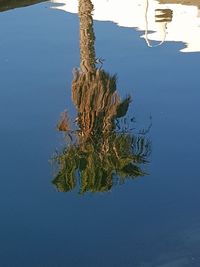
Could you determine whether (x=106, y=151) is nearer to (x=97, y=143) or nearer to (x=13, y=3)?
(x=97, y=143)

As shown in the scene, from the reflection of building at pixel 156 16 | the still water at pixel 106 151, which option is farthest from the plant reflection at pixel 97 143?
the reflection of building at pixel 156 16

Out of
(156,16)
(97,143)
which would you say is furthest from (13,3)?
(97,143)

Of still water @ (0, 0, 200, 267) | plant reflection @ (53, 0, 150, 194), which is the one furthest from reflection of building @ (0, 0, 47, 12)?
plant reflection @ (53, 0, 150, 194)

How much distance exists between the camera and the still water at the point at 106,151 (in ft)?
21.9

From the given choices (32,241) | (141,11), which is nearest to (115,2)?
(141,11)

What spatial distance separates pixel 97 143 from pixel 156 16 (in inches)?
314

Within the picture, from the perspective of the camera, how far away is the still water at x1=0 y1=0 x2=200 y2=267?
6684 millimetres

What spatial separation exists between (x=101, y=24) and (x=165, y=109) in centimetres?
559

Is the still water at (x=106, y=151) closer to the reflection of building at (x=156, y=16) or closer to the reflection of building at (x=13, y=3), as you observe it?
the reflection of building at (x=156, y=16)

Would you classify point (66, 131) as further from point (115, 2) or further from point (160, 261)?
point (115, 2)

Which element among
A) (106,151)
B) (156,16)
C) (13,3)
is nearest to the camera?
(106,151)

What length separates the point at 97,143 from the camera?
28.7ft

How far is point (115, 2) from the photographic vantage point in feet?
58.3

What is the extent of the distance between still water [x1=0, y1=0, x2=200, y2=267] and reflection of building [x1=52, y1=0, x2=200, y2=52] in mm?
102
